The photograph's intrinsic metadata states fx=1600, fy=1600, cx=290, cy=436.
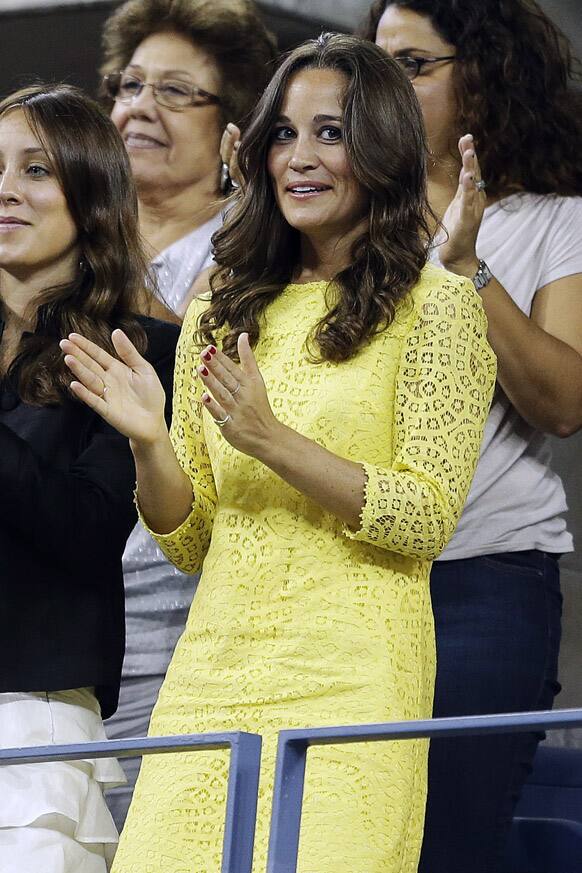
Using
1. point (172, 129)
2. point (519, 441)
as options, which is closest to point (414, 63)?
point (172, 129)

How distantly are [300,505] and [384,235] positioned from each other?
37cm

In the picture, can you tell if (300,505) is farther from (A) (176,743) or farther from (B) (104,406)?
(A) (176,743)

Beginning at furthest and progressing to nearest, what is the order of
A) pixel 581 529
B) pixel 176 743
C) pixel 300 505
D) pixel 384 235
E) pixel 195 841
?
pixel 581 529, pixel 384 235, pixel 300 505, pixel 195 841, pixel 176 743

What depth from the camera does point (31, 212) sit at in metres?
2.24

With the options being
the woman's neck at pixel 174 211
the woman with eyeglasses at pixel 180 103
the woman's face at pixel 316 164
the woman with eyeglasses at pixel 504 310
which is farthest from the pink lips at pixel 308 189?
the woman's neck at pixel 174 211

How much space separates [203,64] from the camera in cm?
305

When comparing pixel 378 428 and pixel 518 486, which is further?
pixel 518 486

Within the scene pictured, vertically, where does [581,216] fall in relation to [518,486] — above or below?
above

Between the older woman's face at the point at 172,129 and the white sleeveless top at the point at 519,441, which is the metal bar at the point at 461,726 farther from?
the older woman's face at the point at 172,129

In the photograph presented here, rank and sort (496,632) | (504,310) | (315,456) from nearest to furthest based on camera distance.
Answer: (315,456) → (496,632) → (504,310)

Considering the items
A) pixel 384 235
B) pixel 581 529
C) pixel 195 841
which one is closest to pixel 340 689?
pixel 195 841

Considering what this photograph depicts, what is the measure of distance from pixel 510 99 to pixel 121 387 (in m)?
1.03

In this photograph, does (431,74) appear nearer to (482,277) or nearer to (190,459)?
(482,277)

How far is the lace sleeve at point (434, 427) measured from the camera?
1.79 m
